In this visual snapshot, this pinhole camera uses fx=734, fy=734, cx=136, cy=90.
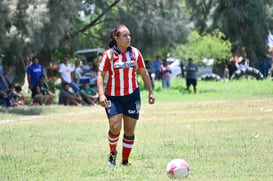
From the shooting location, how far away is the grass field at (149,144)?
1000cm

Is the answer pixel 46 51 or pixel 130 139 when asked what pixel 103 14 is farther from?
pixel 130 139

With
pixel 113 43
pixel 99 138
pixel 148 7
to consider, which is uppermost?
pixel 148 7

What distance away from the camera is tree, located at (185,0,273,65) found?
48.6 metres

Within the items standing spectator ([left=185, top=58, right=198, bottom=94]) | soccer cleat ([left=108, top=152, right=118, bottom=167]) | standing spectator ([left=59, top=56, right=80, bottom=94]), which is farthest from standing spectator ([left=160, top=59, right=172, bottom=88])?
soccer cleat ([left=108, top=152, right=118, bottom=167])

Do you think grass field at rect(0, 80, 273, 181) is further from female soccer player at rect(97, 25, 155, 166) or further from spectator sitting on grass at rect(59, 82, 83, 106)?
spectator sitting on grass at rect(59, 82, 83, 106)

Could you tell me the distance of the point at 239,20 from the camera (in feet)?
160

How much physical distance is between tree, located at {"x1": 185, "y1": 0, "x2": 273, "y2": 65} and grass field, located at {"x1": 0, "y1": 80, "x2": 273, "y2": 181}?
80.1 feet

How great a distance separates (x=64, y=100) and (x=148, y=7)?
12.3 meters

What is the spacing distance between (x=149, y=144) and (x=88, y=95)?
1622cm

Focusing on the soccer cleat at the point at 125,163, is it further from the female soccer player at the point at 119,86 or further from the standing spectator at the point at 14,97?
the standing spectator at the point at 14,97

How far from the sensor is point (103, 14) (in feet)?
130

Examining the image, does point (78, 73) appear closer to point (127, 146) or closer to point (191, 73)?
point (191, 73)

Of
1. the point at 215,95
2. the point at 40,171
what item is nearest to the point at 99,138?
the point at 40,171

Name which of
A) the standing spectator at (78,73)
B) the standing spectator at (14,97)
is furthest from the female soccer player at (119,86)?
the standing spectator at (78,73)
